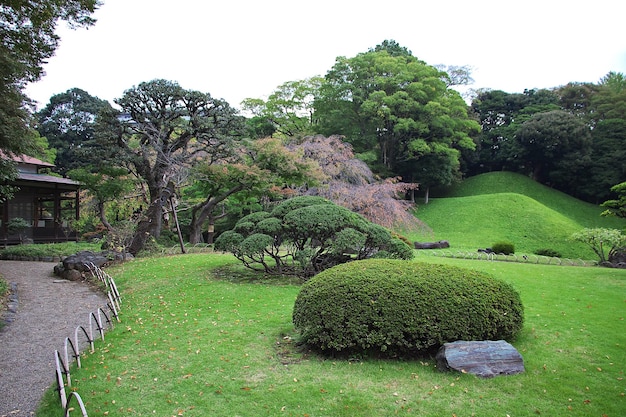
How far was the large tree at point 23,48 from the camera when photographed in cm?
712

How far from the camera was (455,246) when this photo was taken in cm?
2225

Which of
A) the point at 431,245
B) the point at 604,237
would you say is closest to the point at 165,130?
the point at 431,245

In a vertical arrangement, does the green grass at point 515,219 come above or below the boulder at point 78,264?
above

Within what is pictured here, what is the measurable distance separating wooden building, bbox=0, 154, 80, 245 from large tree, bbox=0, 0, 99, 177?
11.8m

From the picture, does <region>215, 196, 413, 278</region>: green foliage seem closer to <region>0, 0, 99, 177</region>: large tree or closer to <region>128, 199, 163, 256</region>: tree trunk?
<region>0, 0, 99, 177</region>: large tree

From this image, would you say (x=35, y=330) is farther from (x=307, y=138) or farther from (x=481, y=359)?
(x=307, y=138)

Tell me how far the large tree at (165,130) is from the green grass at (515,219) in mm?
13729

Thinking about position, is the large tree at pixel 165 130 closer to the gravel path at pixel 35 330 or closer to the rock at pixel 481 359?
the gravel path at pixel 35 330

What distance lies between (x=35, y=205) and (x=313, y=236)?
19687mm

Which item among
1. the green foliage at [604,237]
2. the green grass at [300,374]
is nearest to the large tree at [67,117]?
the green grass at [300,374]

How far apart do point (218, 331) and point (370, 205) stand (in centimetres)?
1510

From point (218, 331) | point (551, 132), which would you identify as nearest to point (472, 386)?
point (218, 331)

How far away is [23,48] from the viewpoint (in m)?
8.17

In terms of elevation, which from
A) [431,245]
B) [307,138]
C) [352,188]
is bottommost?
[431,245]
